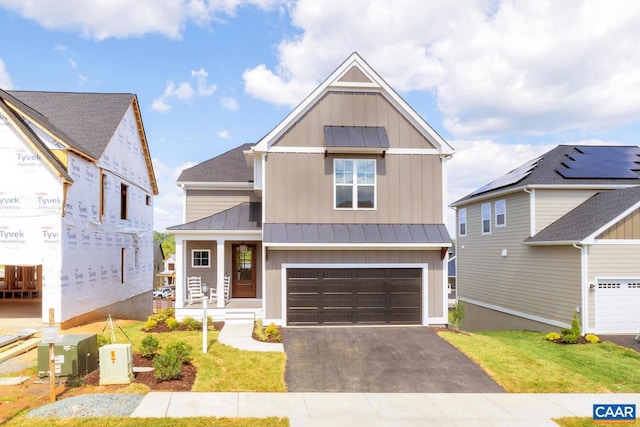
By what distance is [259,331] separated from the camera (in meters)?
13.9

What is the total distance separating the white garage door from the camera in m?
15.3

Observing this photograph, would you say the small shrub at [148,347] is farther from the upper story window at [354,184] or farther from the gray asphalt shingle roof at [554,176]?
the gray asphalt shingle roof at [554,176]

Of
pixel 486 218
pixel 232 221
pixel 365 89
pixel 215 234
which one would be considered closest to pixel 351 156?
pixel 365 89

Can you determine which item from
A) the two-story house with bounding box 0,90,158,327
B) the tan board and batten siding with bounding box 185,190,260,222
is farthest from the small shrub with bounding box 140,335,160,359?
the tan board and batten siding with bounding box 185,190,260,222

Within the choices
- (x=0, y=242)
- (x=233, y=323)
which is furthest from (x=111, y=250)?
(x=233, y=323)

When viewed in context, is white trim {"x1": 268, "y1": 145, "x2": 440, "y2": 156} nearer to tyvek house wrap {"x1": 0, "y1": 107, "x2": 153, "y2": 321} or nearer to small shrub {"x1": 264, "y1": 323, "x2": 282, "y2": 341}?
small shrub {"x1": 264, "y1": 323, "x2": 282, "y2": 341}

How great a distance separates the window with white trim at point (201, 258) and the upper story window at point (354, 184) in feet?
22.8

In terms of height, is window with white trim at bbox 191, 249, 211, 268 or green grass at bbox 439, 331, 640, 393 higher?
window with white trim at bbox 191, 249, 211, 268

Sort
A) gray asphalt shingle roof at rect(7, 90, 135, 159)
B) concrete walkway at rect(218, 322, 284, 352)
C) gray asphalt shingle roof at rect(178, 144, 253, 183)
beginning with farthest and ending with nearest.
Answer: gray asphalt shingle roof at rect(178, 144, 253, 183) → gray asphalt shingle roof at rect(7, 90, 135, 159) → concrete walkway at rect(218, 322, 284, 352)

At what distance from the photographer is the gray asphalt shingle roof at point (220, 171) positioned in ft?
65.3

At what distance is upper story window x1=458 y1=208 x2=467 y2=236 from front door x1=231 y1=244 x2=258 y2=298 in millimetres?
12992

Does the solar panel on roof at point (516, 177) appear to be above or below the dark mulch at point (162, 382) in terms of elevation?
above
